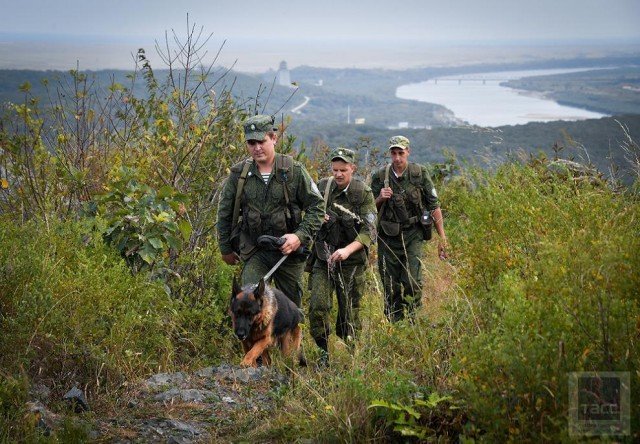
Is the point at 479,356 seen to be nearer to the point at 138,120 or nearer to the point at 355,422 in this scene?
the point at 355,422

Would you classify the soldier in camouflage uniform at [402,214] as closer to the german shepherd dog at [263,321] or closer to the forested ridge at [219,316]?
the forested ridge at [219,316]

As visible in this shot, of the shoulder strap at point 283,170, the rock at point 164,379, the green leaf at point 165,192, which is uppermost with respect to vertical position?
the shoulder strap at point 283,170

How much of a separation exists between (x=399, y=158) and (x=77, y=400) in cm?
493

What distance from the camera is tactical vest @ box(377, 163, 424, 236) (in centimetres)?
904

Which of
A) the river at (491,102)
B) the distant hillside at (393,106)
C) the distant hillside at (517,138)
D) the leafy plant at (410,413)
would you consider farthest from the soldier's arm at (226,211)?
the river at (491,102)

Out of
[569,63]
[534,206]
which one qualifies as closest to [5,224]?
[534,206]

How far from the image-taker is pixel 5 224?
23.0 ft

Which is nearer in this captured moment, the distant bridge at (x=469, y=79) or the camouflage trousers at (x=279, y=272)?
the camouflage trousers at (x=279, y=272)

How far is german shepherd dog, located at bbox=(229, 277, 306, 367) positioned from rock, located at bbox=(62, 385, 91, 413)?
4.49 ft

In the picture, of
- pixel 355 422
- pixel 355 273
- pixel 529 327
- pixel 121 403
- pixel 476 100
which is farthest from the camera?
pixel 476 100

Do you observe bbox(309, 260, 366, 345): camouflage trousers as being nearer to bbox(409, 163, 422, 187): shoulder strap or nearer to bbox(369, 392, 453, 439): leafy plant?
bbox(409, 163, 422, 187): shoulder strap

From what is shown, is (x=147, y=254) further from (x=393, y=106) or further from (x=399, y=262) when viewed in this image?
(x=393, y=106)

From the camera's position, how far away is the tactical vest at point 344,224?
785cm

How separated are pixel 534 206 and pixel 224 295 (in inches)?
142
